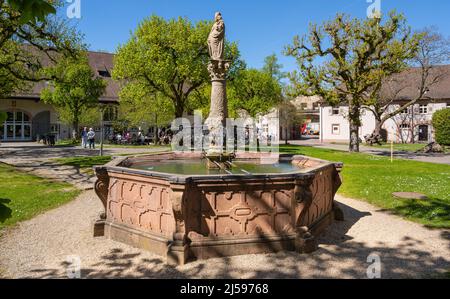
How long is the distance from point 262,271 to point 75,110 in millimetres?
37451

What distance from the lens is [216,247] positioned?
6332mm

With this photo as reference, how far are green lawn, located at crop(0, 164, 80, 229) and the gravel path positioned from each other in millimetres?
1025

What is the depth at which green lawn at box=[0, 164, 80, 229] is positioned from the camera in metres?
9.67

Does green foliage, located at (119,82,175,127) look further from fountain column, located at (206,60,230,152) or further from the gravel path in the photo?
the gravel path

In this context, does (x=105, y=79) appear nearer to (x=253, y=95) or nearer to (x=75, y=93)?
(x=75, y=93)

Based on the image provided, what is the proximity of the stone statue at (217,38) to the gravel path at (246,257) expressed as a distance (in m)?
5.60

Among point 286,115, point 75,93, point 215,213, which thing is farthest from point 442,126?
point 75,93

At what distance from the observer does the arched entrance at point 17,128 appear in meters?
44.1

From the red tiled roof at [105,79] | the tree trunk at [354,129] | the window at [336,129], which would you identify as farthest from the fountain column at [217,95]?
the window at [336,129]

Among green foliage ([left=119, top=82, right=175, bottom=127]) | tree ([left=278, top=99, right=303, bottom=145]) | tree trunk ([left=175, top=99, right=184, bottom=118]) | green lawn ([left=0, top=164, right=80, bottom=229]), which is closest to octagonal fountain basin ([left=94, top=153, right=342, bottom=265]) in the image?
green lawn ([left=0, top=164, right=80, bottom=229])

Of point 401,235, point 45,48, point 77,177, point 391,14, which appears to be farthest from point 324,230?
point 391,14

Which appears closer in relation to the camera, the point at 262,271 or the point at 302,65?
the point at 262,271

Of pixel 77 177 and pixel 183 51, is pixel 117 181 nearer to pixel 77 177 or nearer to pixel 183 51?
pixel 77 177

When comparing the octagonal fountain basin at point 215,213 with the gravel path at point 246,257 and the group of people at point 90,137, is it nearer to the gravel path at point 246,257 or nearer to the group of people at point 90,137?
the gravel path at point 246,257
